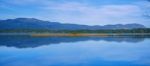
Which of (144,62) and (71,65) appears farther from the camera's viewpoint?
(144,62)

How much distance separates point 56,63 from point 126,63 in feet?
3.68

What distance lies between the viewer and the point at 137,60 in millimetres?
4707

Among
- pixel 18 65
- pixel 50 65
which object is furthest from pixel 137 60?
pixel 18 65

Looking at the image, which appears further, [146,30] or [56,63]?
[146,30]

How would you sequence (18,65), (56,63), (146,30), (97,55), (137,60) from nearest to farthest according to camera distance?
(18,65) → (56,63) → (137,60) → (97,55) → (146,30)

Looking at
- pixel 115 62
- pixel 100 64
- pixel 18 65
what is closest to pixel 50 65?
pixel 18 65

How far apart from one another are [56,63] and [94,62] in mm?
643

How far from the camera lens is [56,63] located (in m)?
4.34

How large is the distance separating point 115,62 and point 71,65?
770 mm

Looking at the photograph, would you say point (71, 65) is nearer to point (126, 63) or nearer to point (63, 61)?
point (63, 61)

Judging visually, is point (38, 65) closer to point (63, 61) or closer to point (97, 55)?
point (63, 61)

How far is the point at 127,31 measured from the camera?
22.1 metres

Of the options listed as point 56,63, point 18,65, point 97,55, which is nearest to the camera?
point 18,65

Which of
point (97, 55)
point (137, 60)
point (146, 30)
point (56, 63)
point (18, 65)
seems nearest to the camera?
point (18, 65)
